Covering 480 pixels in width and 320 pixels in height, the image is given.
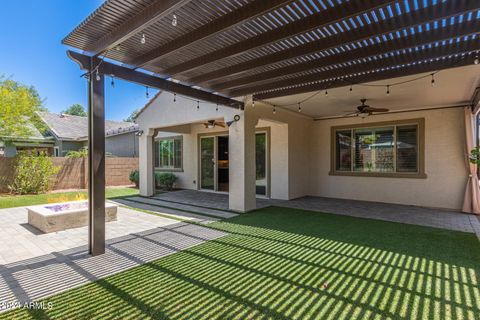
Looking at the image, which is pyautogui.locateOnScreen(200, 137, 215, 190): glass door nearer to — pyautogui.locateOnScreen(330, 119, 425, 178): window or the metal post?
pyautogui.locateOnScreen(330, 119, 425, 178): window

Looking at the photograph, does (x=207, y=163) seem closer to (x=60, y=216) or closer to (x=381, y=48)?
(x=60, y=216)

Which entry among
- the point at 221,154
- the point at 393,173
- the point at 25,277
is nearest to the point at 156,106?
the point at 221,154

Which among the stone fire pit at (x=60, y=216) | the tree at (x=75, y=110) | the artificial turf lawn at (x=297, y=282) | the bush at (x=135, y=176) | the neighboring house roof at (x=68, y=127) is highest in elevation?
the tree at (x=75, y=110)

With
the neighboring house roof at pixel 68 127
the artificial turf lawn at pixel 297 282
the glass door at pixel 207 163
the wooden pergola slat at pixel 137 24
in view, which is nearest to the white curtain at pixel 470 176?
the artificial turf lawn at pixel 297 282

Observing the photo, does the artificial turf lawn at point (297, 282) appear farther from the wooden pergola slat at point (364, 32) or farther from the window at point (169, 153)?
the window at point (169, 153)

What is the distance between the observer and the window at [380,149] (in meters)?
7.24

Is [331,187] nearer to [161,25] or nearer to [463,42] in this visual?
[463,42]

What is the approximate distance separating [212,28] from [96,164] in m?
2.36

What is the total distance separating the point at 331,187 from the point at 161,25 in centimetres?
748

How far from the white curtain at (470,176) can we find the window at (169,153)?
9.49 meters

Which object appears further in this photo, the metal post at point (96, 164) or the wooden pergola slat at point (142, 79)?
the metal post at point (96, 164)

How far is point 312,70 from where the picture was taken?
13.4 feet

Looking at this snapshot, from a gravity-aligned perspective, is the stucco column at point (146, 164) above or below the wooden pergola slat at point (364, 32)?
below

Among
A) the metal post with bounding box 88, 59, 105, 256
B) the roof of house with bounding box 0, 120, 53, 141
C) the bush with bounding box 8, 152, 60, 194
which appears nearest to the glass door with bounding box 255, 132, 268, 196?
the metal post with bounding box 88, 59, 105, 256
